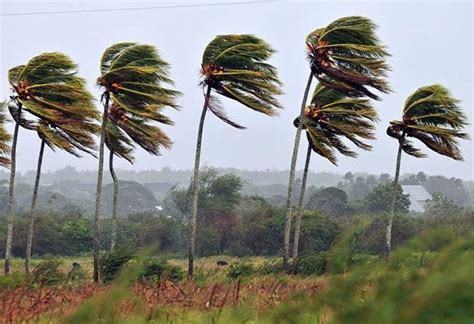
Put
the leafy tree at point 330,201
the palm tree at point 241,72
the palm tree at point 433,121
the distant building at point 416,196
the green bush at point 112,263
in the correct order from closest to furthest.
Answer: the green bush at point 112,263, the palm tree at point 241,72, the palm tree at point 433,121, the leafy tree at point 330,201, the distant building at point 416,196

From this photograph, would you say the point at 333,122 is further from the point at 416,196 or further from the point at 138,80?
the point at 416,196

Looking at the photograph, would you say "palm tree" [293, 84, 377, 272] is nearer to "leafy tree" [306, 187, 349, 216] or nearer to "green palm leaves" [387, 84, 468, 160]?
"green palm leaves" [387, 84, 468, 160]

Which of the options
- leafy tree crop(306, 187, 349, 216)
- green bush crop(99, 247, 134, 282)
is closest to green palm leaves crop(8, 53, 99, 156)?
green bush crop(99, 247, 134, 282)

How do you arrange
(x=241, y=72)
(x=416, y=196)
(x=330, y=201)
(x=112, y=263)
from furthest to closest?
(x=416, y=196)
(x=330, y=201)
(x=241, y=72)
(x=112, y=263)

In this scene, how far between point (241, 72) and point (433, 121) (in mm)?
7682

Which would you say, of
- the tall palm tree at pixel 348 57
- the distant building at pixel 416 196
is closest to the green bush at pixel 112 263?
the tall palm tree at pixel 348 57

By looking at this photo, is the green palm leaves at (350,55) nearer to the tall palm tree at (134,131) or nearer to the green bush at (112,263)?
the tall palm tree at (134,131)

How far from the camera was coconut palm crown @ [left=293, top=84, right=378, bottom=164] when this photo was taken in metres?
20.7

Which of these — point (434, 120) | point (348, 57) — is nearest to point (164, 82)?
point (348, 57)

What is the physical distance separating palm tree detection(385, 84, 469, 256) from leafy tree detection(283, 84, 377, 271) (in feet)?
6.65

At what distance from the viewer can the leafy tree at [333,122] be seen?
20672mm

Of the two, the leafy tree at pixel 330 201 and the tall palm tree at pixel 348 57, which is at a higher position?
the tall palm tree at pixel 348 57

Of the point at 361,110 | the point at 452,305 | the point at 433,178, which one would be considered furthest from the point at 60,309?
the point at 433,178

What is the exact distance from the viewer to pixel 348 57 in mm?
18953
